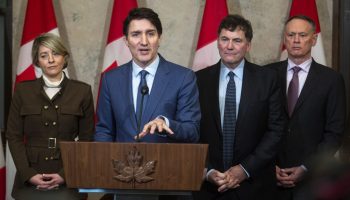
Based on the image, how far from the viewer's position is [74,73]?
4246 millimetres

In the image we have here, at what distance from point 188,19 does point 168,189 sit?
2.77m

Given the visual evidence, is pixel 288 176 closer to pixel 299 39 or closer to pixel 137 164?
pixel 299 39

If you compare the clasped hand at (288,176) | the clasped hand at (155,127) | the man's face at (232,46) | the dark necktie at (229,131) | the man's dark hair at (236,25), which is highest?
the man's dark hair at (236,25)

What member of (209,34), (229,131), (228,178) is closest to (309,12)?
(209,34)

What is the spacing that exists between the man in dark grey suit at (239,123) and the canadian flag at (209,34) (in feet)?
3.04

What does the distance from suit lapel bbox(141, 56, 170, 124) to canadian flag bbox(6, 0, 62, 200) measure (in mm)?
1849

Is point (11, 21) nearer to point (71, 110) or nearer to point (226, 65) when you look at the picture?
point (71, 110)

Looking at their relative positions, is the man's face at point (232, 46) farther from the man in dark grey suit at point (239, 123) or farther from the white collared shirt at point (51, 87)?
the white collared shirt at point (51, 87)

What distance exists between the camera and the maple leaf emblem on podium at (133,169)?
5.43 feet

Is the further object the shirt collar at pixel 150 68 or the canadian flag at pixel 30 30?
→ the canadian flag at pixel 30 30

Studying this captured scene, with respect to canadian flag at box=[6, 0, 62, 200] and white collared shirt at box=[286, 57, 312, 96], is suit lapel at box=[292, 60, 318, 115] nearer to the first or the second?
white collared shirt at box=[286, 57, 312, 96]

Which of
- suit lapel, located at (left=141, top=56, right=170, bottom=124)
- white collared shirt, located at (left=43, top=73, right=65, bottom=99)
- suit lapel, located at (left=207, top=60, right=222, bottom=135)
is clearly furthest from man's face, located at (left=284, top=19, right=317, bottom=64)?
white collared shirt, located at (left=43, top=73, right=65, bottom=99)

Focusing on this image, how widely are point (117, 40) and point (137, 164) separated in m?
2.37

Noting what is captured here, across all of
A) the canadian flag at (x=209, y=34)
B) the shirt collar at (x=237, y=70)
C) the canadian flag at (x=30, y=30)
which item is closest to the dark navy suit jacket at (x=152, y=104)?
the shirt collar at (x=237, y=70)
